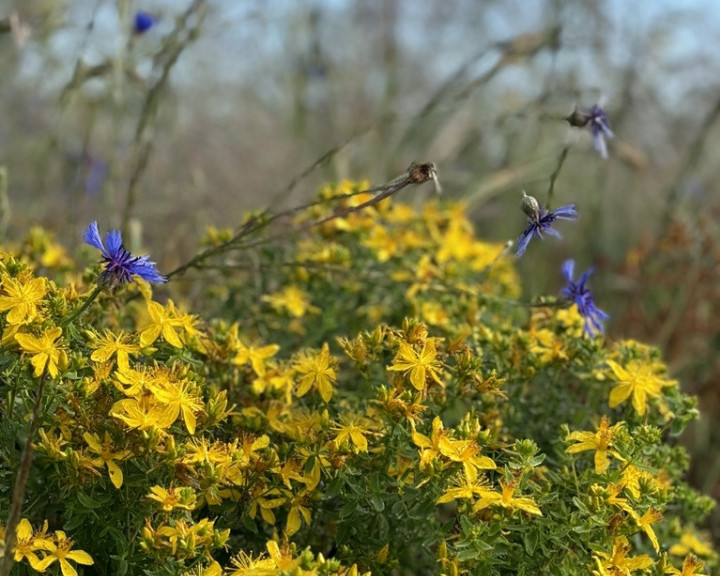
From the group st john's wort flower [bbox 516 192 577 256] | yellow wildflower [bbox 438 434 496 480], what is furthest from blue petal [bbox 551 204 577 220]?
yellow wildflower [bbox 438 434 496 480]

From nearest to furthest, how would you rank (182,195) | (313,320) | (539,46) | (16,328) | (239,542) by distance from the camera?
(16,328)
(239,542)
(313,320)
(539,46)
(182,195)

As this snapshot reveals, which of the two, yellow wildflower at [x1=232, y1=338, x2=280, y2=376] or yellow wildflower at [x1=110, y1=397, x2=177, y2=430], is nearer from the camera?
yellow wildflower at [x1=110, y1=397, x2=177, y2=430]

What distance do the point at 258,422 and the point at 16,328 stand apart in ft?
1.25

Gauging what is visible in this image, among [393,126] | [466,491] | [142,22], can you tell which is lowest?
[466,491]

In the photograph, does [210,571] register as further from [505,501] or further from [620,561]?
Answer: [620,561]

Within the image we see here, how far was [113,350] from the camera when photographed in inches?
46.2

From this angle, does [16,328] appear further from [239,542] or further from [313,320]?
[313,320]

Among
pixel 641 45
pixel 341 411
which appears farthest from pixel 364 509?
pixel 641 45

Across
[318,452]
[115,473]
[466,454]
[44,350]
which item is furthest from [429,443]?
[44,350]

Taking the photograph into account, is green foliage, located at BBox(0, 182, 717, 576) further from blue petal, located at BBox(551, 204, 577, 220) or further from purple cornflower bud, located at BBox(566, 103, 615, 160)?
purple cornflower bud, located at BBox(566, 103, 615, 160)

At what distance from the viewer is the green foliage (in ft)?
3.59

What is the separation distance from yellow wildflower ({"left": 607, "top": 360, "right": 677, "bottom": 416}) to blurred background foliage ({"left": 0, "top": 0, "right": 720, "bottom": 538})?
0.38 m

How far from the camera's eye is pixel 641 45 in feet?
12.5

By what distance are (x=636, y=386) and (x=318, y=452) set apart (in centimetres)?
51
